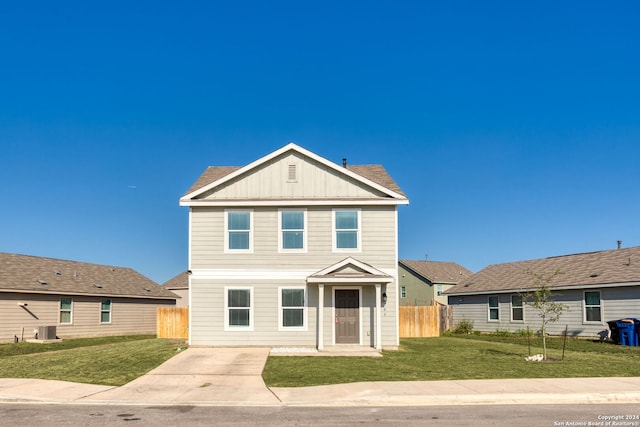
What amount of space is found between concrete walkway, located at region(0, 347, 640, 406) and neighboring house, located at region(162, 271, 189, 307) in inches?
1760

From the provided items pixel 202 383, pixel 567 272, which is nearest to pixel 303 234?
pixel 202 383

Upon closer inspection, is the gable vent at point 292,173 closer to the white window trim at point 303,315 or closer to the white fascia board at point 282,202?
the white fascia board at point 282,202

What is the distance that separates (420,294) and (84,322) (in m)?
34.5

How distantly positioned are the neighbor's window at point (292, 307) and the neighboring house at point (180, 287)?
37.9 metres

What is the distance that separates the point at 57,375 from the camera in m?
Answer: 16.0

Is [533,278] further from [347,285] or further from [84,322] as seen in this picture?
[84,322]

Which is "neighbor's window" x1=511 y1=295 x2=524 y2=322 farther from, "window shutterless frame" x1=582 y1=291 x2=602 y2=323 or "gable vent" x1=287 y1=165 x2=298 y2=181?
"gable vent" x1=287 y1=165 x2=298 y2=181

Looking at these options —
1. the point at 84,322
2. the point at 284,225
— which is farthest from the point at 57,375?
the point at 84,322

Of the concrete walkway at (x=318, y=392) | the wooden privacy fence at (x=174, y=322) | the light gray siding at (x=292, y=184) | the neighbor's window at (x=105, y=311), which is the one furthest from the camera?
the neighbor's window at (x=105, y=311)

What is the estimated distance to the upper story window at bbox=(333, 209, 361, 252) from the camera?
74.8ft

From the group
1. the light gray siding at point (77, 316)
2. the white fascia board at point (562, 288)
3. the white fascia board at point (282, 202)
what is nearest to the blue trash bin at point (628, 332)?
the white fascia board at point (562, 288)

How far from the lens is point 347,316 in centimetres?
2252

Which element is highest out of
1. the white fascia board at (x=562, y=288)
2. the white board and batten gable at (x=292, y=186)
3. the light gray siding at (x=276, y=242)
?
the white board and batten gable at (x=292, y=186)

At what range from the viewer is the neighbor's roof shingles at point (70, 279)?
3111cm
